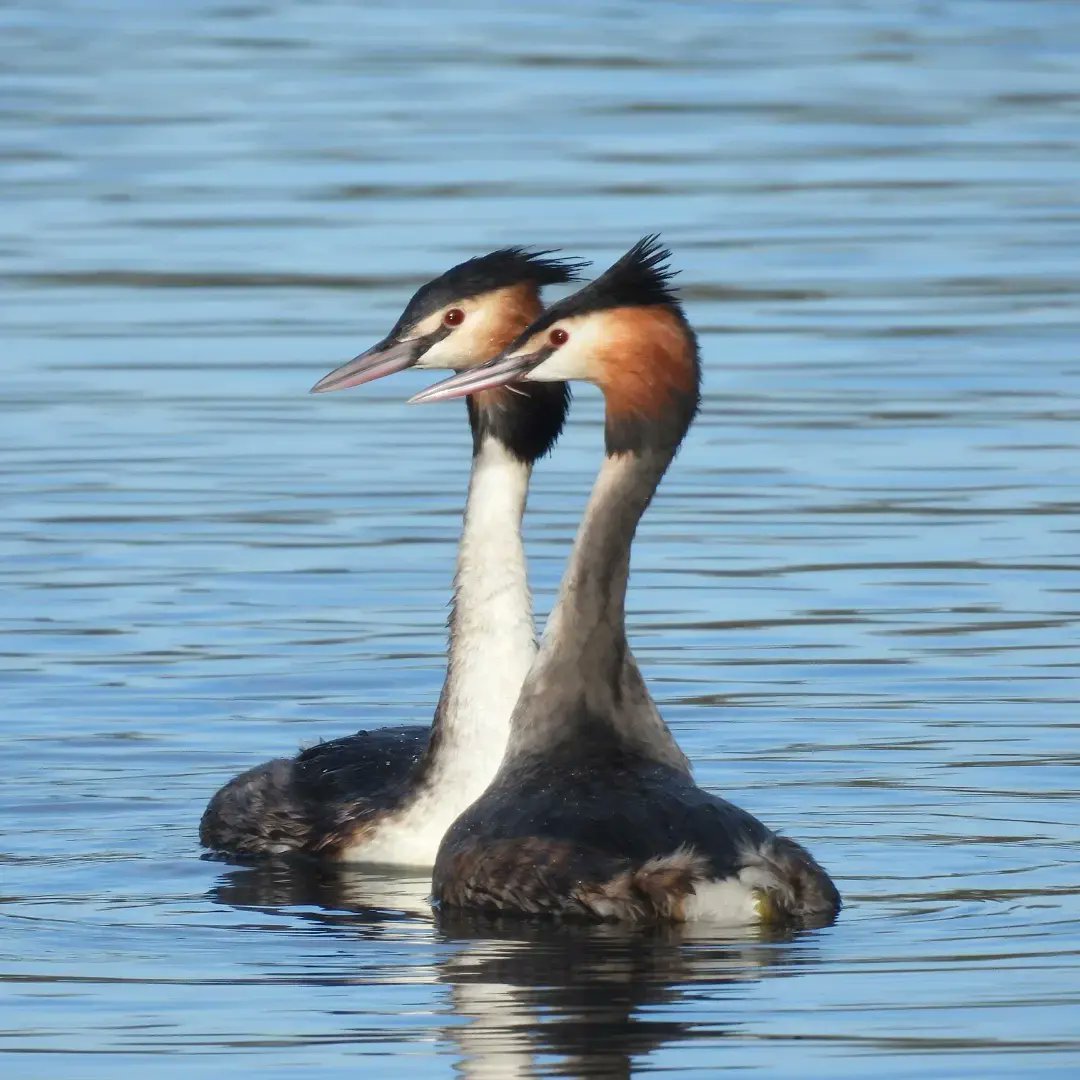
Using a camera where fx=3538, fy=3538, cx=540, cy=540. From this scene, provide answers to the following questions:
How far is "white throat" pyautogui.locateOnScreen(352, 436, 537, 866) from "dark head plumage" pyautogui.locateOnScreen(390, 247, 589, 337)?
46cm

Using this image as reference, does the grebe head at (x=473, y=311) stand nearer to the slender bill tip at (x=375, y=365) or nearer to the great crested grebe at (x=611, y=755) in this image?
the slender bill tip at (x=375, y=365)

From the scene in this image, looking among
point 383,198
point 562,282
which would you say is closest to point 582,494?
point 562,282

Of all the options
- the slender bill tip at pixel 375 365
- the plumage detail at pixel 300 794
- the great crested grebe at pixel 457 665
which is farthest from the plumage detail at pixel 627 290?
the plumage detail at pixel 300 794

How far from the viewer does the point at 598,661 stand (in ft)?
30.2

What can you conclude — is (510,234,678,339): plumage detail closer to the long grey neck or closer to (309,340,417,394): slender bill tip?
the long grey neck

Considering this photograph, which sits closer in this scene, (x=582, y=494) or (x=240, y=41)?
(x=582, y=494)

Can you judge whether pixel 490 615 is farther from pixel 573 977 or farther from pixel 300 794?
pixel 573 977

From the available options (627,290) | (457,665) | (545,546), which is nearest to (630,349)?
(627,290)

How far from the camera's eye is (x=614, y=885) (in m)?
8.45

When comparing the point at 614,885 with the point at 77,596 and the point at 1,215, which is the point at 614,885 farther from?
the point at 1,215

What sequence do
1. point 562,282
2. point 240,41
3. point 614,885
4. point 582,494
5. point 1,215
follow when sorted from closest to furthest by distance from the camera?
point 614,885 < point 562,282 < point 582,494 < point 1,215 < point 240,41

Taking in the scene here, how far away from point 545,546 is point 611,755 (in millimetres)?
4797

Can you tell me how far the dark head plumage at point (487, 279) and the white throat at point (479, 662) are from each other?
46 centimetres

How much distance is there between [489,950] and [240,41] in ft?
80.7
